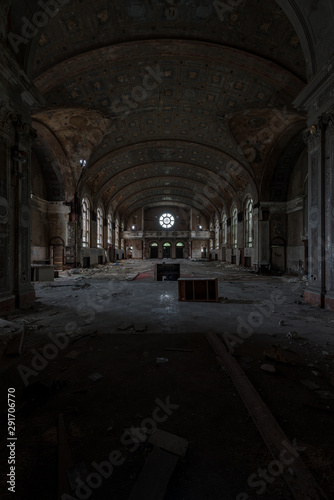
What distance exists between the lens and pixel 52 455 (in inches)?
61.0

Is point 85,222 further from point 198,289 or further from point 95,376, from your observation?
point 95,376

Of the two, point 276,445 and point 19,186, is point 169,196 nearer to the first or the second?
point 19,186

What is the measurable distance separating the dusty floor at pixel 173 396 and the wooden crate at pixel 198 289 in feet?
5.46

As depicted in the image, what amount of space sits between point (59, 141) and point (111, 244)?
14.9 metres

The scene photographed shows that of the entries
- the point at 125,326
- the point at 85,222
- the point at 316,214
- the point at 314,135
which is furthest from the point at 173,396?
the point at 85,222

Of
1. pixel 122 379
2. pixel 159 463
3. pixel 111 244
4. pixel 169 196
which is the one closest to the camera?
pixel 159 463

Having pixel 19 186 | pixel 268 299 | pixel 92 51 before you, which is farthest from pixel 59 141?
pixel 268 299

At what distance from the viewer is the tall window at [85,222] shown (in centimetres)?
1823

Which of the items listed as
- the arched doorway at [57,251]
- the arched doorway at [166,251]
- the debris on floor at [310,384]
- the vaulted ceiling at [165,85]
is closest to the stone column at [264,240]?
the vaulted ceiling at [165,85]

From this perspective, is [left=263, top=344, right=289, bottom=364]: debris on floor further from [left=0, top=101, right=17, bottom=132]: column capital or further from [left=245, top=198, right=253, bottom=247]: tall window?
[left=245, top=198, right=253, bottom=247]: tall window

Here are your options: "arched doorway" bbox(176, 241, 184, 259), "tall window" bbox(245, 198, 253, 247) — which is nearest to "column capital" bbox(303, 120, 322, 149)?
"tall window" bbox(245, 198, 253, 247)

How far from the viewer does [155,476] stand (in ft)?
4.50

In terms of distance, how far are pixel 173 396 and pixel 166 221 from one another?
37.2m

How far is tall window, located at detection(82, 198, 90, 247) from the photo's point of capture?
59.8 ft
